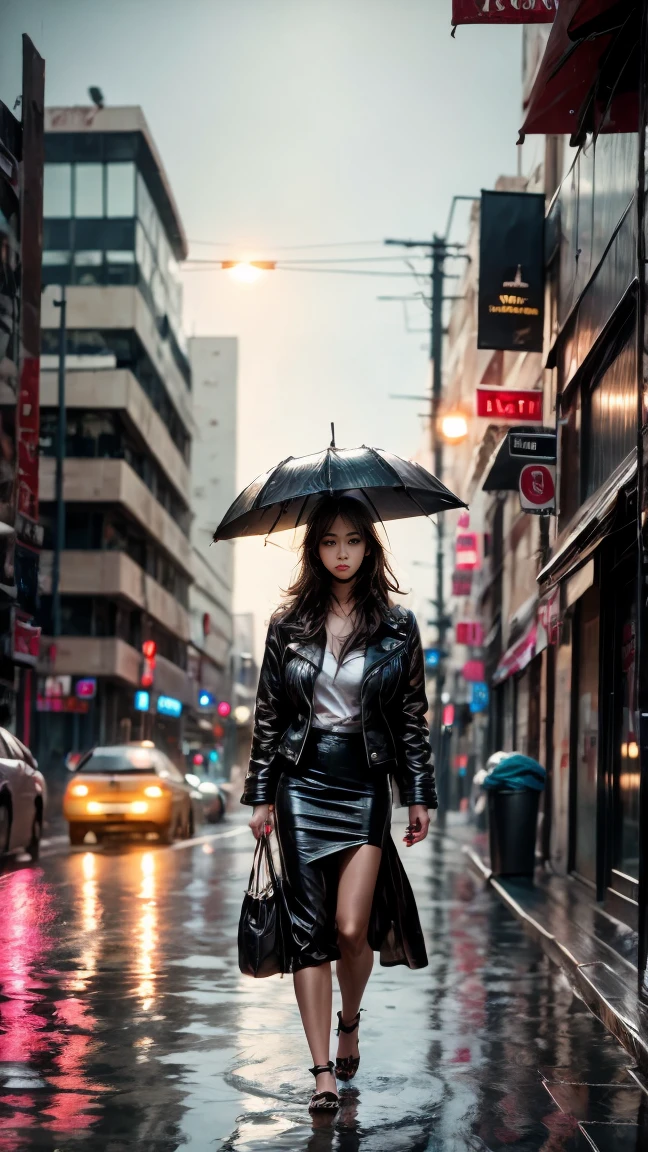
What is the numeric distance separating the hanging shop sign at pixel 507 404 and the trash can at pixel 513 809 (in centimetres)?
866

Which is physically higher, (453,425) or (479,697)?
(453,425)

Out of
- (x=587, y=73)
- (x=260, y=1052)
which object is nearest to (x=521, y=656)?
(x=587, y=73)

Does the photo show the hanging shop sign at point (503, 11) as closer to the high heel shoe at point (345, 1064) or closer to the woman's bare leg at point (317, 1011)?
the high heel shoe at point (345, 1064)

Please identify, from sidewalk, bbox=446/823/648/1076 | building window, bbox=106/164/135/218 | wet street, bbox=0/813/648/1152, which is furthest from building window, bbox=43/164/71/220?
wet street, bbox=0/813/648/1152

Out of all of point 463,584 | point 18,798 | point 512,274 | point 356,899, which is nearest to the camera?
point 356,899

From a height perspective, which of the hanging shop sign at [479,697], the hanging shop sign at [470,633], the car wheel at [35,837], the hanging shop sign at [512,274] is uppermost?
the hanging shop sign at [512,274]

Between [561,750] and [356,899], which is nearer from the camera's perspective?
[356,899]

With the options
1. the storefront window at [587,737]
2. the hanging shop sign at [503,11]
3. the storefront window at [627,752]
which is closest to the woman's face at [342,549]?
the storefront window at [627,752]

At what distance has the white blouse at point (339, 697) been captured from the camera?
221 inches

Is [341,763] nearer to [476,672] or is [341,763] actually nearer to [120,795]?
[120,795]

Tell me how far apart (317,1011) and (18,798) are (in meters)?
11.4

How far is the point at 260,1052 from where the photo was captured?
663cm

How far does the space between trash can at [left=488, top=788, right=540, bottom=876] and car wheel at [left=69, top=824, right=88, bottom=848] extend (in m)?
7.74

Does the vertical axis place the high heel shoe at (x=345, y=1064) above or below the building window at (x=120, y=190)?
below
